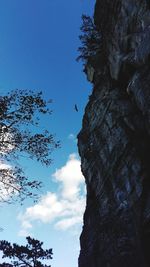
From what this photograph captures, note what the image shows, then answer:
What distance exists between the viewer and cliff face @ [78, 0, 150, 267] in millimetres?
26356

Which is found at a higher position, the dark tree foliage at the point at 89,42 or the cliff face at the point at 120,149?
the dark tree foliage at the point at 89,42

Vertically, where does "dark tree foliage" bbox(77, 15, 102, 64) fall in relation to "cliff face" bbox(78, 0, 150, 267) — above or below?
above

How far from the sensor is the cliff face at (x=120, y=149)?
26.4 m

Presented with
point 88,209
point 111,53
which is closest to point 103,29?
point 111,53

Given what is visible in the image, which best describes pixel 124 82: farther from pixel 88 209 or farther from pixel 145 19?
pixel 88 209

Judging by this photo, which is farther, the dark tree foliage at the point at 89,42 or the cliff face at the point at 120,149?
the dark tree foliage at the point at 89,42

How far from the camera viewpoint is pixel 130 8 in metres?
29.6

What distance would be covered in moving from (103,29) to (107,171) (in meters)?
16.2

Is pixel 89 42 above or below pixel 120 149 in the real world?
above

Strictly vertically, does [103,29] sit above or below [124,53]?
above

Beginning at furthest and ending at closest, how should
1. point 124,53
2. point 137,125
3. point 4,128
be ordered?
1. point 124,53
2. point 137,125
3. point 4,128

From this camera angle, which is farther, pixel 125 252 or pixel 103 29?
pixel 103 29

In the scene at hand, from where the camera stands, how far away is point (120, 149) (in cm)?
3119

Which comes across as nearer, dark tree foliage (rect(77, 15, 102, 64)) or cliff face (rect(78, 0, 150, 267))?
cliff face (rect(78, 0, 150, 267))
